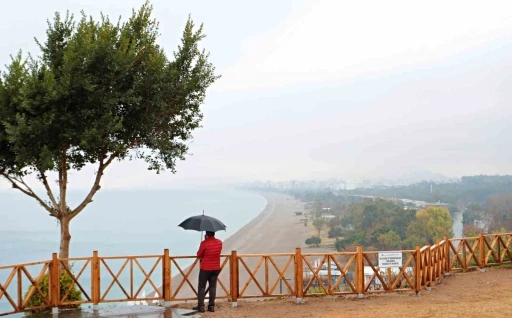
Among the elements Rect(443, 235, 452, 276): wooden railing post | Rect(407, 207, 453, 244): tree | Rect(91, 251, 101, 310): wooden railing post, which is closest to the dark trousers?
Rect(91, 251, 101, 310): wooden railing post

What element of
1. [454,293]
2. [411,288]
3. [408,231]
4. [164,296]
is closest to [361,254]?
[411,288]

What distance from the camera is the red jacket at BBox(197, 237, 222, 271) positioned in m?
11.8

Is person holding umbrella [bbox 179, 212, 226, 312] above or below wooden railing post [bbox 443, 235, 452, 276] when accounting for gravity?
above

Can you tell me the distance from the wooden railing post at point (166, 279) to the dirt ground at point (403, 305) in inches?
18.4

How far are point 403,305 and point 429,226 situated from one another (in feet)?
275

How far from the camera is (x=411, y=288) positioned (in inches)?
549

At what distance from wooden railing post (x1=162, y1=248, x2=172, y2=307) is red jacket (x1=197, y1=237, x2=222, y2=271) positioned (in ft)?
3.27

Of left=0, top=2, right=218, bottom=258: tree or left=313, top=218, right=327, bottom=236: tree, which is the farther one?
left=313, top=218, right=327, bottom=236: tree

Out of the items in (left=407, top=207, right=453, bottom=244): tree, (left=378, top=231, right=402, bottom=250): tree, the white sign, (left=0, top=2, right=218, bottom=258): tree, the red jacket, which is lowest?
(left=378, top=231, right=402, bottom=250): tree

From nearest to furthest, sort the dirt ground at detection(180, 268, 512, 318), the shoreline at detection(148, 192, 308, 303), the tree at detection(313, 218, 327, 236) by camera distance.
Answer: the dirt ground at detection(180, 268, 512, 318) < the shoreline at detection(148, 192, 308, 303) < the tree at detection(313, 218, 327, 236)

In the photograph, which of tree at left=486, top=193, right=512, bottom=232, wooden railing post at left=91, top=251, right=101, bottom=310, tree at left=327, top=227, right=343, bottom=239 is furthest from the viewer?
tree at left=327, top=227, right=343, bottom=239

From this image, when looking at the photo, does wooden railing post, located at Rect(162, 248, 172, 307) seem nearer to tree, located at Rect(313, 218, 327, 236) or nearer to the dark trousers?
the dark trousers

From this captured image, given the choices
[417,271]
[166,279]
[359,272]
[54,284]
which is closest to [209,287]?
[166,279]

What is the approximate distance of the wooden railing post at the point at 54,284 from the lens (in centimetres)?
1177
